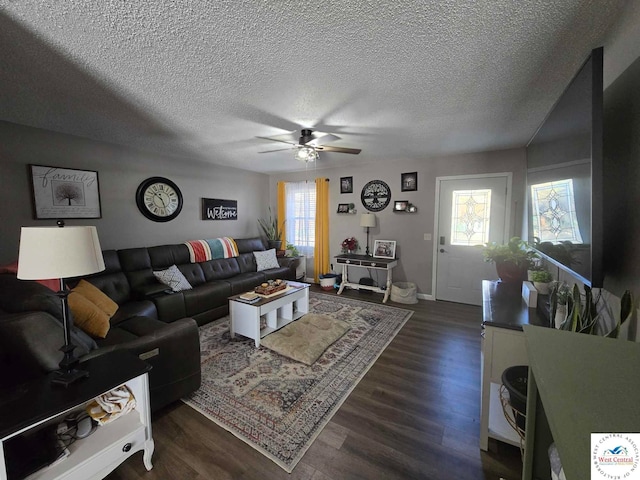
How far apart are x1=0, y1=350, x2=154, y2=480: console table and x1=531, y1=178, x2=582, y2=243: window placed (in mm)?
2382

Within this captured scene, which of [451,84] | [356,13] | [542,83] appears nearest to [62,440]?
[356,13]

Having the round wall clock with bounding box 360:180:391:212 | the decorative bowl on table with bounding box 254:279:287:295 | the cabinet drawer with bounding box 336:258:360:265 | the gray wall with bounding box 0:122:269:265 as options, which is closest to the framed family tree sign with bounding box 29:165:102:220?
the gray wall with bounding box 0:122:269:265

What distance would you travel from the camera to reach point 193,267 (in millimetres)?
3830

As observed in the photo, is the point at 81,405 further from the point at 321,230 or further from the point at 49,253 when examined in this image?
the point at 321,230

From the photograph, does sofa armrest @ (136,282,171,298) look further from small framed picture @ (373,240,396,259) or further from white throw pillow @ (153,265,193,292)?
small framed picture @ (373,240,396,259)

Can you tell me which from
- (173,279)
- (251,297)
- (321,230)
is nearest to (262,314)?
(251,297)

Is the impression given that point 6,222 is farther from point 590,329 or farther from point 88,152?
point 590,329

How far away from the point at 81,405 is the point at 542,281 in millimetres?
3055

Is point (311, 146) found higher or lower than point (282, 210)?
higher

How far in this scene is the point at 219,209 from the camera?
15.9 feet

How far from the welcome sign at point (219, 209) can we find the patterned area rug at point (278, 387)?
218 cm

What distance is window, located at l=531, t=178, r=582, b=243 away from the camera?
128cm

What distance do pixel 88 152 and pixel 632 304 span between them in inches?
192

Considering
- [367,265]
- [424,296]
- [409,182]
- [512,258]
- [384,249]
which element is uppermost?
[409,182]
